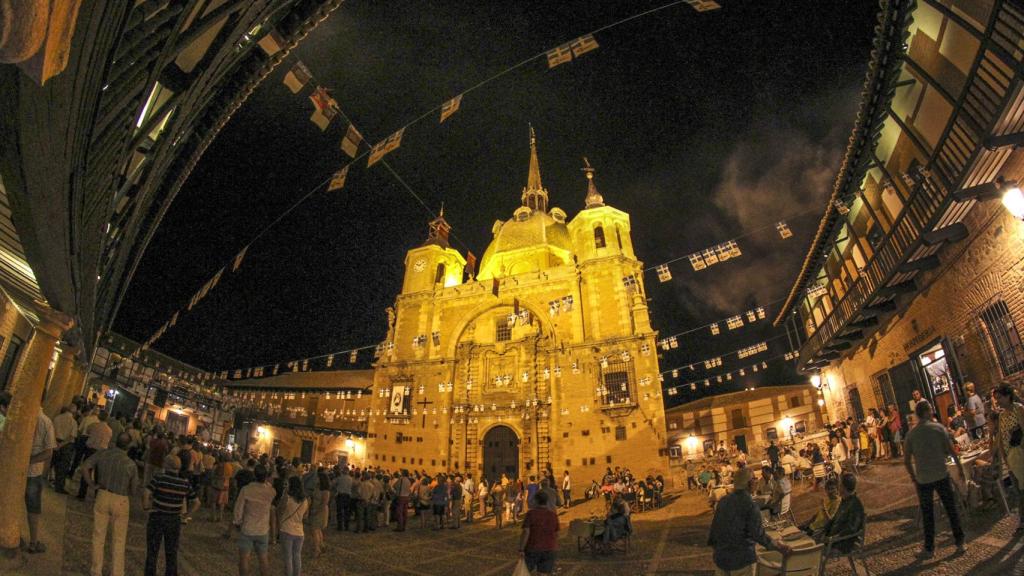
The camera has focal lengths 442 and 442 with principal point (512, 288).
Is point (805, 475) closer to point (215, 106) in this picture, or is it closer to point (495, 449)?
point (495, 449)

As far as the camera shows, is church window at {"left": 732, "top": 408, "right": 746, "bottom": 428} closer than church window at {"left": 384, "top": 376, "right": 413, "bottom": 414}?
No

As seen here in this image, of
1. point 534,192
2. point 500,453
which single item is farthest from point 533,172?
point 500,453

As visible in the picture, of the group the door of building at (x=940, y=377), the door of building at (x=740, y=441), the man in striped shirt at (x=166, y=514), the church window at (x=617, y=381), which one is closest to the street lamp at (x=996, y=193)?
the door of building at (x=940, y=377)

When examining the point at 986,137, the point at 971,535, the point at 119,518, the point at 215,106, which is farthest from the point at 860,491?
the point at 215,106

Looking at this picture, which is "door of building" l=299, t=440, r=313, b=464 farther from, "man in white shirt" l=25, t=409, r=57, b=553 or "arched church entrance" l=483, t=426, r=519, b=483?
"man in white shirt" l=25, t=409, r=57, b=553

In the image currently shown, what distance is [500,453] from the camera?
963 inches

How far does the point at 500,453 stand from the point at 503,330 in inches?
291

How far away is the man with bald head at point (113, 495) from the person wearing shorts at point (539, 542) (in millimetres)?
4446

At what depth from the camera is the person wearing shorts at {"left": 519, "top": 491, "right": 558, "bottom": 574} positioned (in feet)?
16.6

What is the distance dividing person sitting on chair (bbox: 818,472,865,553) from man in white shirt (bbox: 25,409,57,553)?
901 cm

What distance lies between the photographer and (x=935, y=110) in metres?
10.5

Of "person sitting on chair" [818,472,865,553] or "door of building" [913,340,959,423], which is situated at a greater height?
"door of building" [913,340,959,423]

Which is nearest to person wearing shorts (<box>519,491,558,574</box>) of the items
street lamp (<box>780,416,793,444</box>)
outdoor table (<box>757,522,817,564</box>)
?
outdoor table (<box>757,522,817,564</box>)

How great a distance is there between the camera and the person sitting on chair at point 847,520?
4.81 metres
